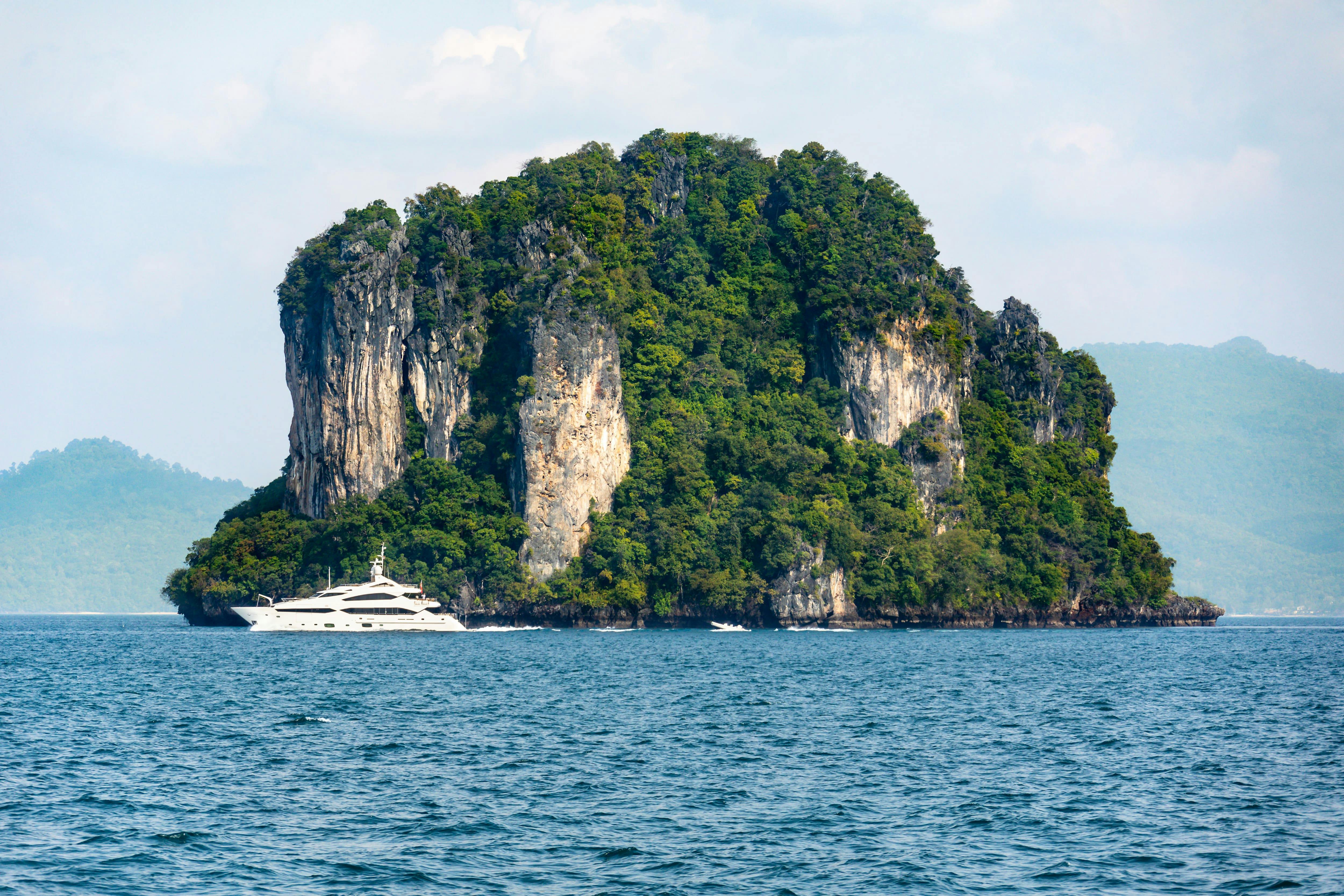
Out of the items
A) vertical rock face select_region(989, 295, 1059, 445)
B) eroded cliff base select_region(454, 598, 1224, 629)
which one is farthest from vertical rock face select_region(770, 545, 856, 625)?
vertical rock face select_region(989, 295, 1059, 445)

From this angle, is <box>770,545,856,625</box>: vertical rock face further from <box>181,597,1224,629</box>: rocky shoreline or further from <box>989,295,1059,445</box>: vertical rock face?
<box>989,295,1059,445</box>: vertical rock face

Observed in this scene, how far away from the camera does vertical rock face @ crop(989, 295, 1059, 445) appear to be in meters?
126

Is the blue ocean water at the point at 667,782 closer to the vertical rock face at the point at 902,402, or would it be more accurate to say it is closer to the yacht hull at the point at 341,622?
the yacht hull at the point at 341,622

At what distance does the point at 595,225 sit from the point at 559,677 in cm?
6750

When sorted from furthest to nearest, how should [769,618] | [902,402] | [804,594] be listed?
[902,402]
[769,618]
[804,594]

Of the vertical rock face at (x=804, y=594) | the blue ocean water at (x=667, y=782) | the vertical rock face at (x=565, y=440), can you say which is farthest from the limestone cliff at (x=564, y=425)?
the blue ocean water at (x=667, y=782)

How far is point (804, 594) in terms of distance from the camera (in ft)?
335

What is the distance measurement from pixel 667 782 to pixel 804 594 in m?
73.3

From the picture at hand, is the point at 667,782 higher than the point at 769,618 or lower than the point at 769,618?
lower

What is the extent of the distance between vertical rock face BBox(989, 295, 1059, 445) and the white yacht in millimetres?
60459

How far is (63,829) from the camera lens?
24719 millimetres

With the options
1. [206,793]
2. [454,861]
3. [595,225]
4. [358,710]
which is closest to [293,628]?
[595,225]

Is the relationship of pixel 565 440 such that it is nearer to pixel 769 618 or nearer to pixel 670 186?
pixel 769 618

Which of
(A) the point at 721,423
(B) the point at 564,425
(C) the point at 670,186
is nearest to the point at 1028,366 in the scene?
(A) the point at 721,423
